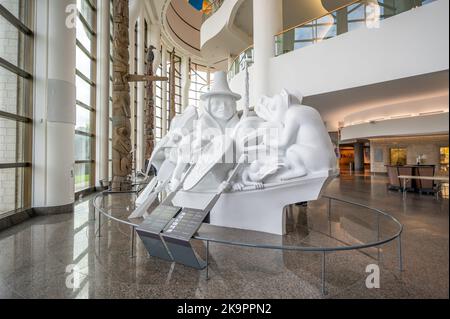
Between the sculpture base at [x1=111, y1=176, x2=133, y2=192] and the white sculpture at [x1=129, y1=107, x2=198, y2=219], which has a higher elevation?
the white sculpture at [x1=129, y1=107, x2=198, y2=219]

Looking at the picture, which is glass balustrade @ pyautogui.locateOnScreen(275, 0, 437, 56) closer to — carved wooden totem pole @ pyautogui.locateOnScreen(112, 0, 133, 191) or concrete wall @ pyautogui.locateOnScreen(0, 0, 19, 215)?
carved wooden totem pole @ pyautogui.locateOnScreen(112, 0, 133, 191)

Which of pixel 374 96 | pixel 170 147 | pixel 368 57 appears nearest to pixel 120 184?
pixel 170 147

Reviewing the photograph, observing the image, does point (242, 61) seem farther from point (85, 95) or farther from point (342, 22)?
point (85, 95)

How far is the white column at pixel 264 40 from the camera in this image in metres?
10.1

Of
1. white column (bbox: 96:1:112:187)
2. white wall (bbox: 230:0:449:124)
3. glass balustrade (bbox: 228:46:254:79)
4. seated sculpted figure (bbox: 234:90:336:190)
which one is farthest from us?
glass balustrade (bbox: 228:46:254:79)

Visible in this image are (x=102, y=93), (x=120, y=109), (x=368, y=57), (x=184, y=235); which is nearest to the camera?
(x=184, y=235)

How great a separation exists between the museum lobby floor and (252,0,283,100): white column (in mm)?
7871

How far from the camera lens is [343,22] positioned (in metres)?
7.95

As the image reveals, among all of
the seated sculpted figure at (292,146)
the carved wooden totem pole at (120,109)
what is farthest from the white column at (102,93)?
the seated sculpted figure at (292,146)

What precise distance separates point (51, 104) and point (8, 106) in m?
0.75

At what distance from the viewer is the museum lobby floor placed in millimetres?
2314

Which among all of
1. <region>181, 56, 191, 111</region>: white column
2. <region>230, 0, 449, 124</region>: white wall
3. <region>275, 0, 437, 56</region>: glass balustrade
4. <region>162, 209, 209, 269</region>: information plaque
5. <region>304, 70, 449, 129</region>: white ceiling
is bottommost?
<region>162, 209, 209, 269</region>: information plaque

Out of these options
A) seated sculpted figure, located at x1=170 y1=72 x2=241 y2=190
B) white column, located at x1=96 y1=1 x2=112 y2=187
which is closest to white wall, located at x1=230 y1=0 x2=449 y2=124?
seated sculpted figure, located at x1=170 y1=72 x2=241 y2=190

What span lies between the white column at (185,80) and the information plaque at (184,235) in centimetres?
2653
